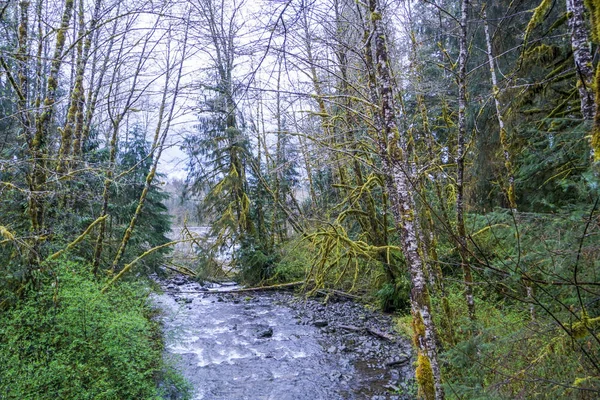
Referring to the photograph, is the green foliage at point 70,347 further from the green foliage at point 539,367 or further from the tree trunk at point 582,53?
the tree trunk at point 582,53

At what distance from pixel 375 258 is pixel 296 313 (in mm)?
3286

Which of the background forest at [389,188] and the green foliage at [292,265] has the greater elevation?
the background forest at [389,188]

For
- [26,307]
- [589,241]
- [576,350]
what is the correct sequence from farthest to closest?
[26,307] → [589,241] → [576,350]

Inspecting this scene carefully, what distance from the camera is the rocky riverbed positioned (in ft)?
22.0

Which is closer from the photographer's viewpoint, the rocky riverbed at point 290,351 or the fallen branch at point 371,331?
the rocky riverbed at point 290,351

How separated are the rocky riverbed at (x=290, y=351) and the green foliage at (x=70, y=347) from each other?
1.69 m

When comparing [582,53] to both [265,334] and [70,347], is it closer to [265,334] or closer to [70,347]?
[70,347]

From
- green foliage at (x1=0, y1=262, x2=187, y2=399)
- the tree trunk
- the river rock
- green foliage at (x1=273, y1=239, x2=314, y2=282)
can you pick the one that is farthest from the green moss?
green foliage at (x1=273, y1=239, x2=314, y2=282)

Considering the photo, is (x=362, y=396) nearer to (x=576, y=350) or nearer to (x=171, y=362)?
(x=171, y=362)

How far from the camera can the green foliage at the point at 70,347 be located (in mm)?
4184

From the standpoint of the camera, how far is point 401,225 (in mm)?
3881

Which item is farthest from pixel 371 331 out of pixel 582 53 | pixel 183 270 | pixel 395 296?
pixel 183 270

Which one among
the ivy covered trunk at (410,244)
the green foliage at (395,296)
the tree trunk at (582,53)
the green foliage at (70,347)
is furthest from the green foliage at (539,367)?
the green foliage at (395,296)

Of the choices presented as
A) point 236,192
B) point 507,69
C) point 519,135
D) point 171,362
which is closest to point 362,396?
point 171,362
